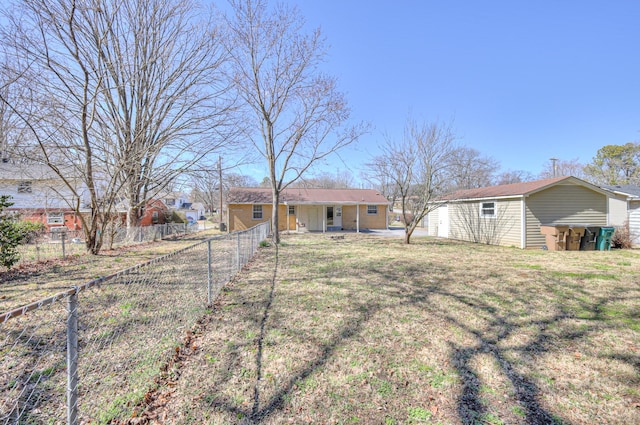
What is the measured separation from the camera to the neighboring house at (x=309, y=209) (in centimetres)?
2125

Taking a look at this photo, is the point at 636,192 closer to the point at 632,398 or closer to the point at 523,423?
Answer: the point at 632,398

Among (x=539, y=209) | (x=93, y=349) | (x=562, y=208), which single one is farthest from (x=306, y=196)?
(x=93, y=349)

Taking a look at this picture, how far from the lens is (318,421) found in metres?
2.10

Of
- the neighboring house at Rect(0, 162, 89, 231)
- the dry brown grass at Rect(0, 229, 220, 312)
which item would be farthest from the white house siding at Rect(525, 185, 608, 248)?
the neighboring house at Rect(0, 162, 89, 231)

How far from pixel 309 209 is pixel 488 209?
12.5 meters

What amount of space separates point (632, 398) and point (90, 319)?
6192 mm

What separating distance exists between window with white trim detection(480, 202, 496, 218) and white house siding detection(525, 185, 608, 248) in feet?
5.39

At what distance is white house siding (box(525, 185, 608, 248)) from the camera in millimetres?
11859

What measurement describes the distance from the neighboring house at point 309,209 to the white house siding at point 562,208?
417 inches

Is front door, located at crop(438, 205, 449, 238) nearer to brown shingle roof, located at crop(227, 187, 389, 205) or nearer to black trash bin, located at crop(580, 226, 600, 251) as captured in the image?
brown shingle roof, located at crop(227, 187, 389, 205)

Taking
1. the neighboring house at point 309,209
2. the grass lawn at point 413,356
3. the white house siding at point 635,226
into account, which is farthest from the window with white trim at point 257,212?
the white house siding at point 635,226

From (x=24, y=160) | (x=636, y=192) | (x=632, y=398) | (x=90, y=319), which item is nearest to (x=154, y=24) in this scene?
(x=24, y=160)

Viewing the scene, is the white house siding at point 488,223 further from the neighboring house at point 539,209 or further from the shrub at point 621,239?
the shrub at point 621,239

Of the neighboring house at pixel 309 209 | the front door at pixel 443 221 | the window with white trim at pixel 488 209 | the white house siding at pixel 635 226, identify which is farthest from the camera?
the neighboring house at pixel 309 209
